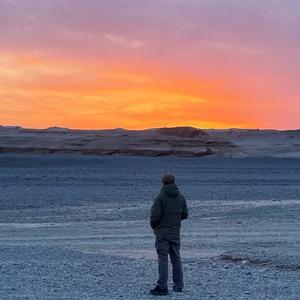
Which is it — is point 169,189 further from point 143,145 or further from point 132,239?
point 143,145

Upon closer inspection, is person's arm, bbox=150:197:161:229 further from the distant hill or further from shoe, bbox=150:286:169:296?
the distant hill

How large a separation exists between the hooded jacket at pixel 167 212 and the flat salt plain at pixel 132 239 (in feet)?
2.92

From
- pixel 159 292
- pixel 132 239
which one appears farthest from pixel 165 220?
pixel 132 239

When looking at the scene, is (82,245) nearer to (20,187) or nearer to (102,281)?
(102,281)

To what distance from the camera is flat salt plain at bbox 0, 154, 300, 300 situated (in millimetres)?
12141

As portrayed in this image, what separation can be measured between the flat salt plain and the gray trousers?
0.23 metres

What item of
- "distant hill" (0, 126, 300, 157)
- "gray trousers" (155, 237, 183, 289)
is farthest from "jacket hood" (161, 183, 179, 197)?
"distant hill" (0, 126, 300, 157)

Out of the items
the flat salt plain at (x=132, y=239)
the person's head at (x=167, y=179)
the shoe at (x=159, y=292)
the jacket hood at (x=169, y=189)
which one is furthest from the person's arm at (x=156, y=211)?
the flat salt plain at (x=132, y=239)

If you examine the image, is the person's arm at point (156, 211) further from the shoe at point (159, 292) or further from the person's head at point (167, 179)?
the shoe at point (159, 292)

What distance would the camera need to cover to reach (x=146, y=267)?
14273 mm

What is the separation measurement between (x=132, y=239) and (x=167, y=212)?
8.06 meters

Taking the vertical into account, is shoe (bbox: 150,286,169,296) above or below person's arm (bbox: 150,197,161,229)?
below

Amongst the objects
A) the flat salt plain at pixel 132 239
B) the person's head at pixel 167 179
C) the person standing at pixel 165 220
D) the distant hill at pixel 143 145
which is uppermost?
the distant hill at pixel 143 145

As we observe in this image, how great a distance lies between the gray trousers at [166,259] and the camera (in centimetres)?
1146
